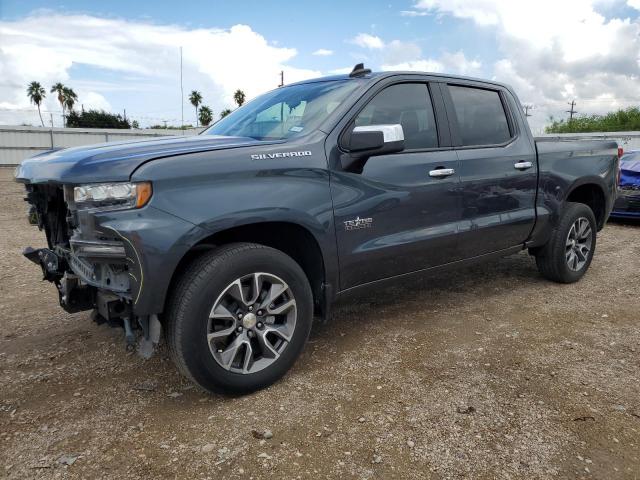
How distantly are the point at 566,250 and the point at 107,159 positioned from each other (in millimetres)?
4176

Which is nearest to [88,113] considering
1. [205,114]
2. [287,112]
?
[205,114]

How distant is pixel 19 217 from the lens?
382 inches

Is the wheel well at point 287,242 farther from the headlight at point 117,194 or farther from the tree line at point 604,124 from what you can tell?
the tree line at point 604,124

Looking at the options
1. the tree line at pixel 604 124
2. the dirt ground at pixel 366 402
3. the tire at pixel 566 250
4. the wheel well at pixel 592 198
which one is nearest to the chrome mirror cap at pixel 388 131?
the dirt ground at pixel 366 402

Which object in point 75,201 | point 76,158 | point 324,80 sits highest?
point 324,80

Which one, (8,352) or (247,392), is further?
(8,352)

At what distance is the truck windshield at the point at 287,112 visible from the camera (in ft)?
10.6

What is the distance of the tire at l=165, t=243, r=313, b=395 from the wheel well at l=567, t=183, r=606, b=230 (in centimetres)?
347

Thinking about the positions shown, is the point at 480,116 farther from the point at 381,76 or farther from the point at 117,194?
the point at 117,194

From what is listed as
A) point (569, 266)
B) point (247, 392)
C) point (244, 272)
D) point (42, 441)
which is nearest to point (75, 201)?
point (244, 272)

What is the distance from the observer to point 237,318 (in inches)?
108

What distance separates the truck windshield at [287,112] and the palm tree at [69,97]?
74.7 meters

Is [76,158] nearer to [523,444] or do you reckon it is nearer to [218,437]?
[218,437]

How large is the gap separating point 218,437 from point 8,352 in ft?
6.54
